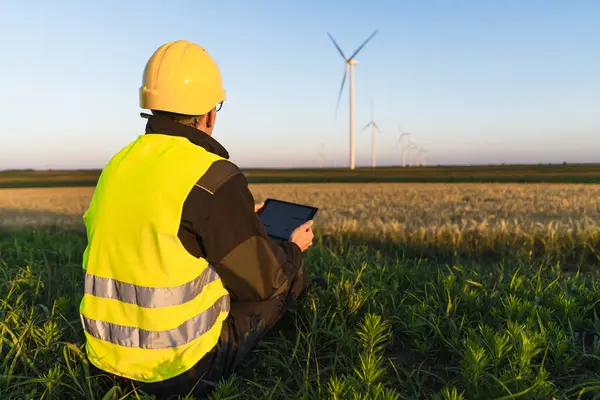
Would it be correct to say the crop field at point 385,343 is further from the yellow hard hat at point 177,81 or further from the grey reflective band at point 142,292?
the yellow hard hat at point 177,81

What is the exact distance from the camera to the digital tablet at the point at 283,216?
3.69 meters

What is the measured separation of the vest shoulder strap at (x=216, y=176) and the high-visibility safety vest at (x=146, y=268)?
0.10 feet

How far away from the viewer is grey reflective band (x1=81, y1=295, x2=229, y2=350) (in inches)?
94.7

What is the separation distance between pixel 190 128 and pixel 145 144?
12.0 inches

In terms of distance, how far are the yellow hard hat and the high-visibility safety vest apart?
31 cm

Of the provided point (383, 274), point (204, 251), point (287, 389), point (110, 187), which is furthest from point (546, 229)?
point (110, 187)

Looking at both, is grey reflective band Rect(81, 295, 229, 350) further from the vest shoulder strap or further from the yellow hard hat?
the yellow hard hat

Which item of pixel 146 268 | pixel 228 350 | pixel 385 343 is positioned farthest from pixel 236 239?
pixel 385 343

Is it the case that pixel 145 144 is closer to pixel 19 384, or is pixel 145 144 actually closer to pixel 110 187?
pixel 110 187

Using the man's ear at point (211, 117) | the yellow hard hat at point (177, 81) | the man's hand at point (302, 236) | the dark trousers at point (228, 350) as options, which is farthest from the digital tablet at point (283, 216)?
the yellow hard hat at point (177, 81)

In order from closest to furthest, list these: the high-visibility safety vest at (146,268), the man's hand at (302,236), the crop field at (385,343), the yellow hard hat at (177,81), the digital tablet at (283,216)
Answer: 1. the high-visibility safety vest at (146,268)
2. the crop field at (385,343)
3. the yellow hard hat at (177,81)
4. the man's hand at (302,236)
5. the digital tablet at (283,216)

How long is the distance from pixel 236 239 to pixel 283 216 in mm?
1432

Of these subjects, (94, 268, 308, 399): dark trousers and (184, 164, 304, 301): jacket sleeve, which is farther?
(94, 268, 308, 399): dark trousers

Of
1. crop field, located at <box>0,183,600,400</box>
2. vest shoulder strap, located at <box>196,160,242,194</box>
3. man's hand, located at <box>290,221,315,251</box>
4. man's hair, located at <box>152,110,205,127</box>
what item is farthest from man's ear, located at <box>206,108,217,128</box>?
crop field, located at <box>0,183,600,400</box>
